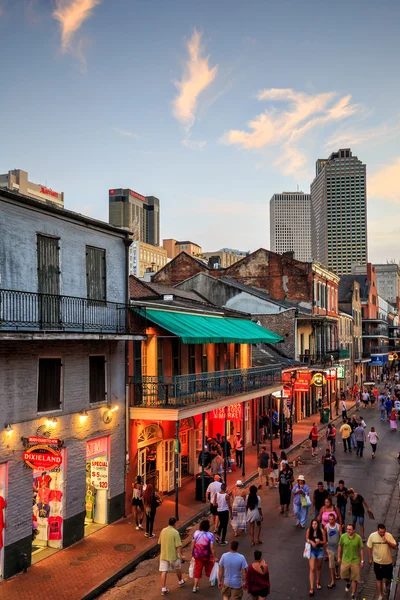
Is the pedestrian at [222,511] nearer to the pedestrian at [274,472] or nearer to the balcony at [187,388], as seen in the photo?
the balcony at [187,388]

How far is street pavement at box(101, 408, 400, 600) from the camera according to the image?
11.1m

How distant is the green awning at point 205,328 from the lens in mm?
16812

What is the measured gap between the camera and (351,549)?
10.5 metres

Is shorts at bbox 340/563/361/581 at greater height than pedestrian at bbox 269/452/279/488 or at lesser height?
greater

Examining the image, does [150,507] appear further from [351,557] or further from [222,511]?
[351,557]

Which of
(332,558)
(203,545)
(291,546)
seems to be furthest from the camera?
(291,546)

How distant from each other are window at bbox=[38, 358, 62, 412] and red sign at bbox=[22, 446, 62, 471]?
120cm

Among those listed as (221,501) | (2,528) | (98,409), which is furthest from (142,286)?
(2,528)

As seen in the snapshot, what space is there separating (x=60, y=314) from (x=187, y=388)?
565cm

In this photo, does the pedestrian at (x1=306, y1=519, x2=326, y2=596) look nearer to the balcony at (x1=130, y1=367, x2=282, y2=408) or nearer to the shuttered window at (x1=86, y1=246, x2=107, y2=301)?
the balcony at (x1=130, y1=367, x2=282, y2=408)

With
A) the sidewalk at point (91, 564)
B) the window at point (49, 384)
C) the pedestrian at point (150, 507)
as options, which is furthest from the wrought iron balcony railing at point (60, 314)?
the sidewalk at point (91, 564)

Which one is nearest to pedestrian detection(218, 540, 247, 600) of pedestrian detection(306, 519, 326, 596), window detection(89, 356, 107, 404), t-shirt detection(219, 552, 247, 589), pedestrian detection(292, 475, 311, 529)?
t-shirt detection(219, 552, 247, 589)

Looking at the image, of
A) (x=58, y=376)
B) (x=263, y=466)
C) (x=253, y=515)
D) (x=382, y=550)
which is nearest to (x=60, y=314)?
(x=58, y=376)

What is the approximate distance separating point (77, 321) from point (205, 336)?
5090 millimetres
